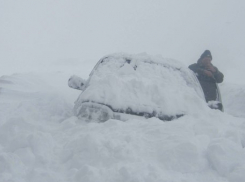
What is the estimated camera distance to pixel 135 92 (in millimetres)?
4141

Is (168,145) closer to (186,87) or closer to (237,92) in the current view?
(186,87)

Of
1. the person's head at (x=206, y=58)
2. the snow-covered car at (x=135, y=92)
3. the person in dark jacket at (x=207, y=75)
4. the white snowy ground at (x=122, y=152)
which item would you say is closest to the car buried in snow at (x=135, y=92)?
the snow-covered car at (x=135, y=92)

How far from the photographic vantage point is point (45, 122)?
4004mm

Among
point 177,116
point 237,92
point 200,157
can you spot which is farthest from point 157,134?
point 237,92

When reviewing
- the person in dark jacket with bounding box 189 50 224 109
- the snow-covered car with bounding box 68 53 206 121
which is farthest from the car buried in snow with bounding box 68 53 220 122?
the person in dark jacket with bounding box 189 50 224 109

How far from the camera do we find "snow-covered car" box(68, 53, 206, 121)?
3883 mm

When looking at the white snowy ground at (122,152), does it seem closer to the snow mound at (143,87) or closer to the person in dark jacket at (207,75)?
the snow mound at (143,87)

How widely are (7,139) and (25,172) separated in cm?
72

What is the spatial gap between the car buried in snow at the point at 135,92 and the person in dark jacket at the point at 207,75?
1605 millimetres

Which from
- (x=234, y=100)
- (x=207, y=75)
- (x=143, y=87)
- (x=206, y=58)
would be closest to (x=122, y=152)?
(x=143, y=87)

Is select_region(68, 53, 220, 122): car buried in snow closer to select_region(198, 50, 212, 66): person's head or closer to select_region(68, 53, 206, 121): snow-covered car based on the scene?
select_region(68, 53, 206, 121): snow-covered car

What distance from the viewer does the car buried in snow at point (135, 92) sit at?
12.7 feet

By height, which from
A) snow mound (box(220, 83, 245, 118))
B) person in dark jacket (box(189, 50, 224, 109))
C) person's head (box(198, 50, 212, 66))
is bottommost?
snow mound (box(220, 83, 245, 118))

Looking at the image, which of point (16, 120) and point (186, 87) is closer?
point (16, 120)
